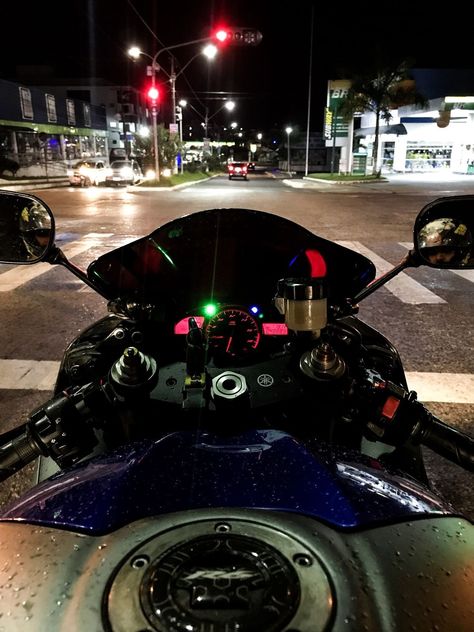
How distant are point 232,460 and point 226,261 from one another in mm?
1141

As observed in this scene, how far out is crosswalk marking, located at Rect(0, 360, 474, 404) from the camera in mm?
4788

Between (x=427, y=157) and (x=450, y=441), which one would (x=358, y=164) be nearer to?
(x=427, y=157)

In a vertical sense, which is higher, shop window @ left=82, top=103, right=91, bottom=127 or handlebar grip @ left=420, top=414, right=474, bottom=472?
shop window @ left=82, top=103, right=91, bottom=127

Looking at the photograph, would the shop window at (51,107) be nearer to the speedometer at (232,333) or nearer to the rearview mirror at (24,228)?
the rearview mirror at (24,228)

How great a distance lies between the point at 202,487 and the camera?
121 centimetres

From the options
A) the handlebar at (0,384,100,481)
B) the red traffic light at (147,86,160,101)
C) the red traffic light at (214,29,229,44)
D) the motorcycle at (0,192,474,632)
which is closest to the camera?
the motorcycle at (0,192,474,632)

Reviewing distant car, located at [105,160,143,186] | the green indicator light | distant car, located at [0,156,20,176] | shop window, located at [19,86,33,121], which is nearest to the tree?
distant car, located at [105,160,143,186]

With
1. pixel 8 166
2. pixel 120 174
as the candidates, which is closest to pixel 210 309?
pixel 120 174

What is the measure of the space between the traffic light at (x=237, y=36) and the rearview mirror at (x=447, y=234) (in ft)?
57.8

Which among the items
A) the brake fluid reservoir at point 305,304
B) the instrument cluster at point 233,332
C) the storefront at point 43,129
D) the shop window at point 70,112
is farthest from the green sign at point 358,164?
the brake fluid reservoir at point 305,304

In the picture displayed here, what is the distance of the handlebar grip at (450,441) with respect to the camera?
5.96 feet

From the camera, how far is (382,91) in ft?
133

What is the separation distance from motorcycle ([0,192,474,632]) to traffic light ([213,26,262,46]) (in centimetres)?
1742

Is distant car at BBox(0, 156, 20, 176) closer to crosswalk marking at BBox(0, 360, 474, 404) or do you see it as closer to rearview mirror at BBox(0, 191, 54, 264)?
crosswalk marking at BBox(0, 360, 474, 404)
